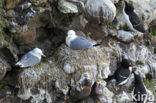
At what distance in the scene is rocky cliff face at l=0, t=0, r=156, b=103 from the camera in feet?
15.0

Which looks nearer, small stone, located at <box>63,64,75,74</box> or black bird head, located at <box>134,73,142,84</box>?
small stone, located at <box>63,64,75,74</box>

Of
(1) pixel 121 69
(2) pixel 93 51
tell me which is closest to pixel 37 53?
(2) pixel 93 51

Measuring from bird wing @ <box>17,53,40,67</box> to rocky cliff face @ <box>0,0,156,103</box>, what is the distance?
17 cm

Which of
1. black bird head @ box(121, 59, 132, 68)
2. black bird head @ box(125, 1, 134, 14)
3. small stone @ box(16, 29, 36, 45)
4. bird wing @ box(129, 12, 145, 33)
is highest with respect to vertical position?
black bird head @ box(125, 1, 134, 14)

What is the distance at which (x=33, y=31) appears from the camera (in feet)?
16.3

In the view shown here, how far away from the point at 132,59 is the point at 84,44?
183 centimetres

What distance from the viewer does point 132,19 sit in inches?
232

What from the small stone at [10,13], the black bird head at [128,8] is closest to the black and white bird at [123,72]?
the black bird head at [128,8]

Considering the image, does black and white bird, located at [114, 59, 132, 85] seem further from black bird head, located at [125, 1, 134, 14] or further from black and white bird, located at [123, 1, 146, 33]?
black bird head, located at [125, 1, 134, 14]

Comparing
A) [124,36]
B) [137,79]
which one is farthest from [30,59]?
[137,79]

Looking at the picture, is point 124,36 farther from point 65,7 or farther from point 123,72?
point 65,7

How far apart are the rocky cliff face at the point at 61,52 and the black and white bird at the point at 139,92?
0.14 m

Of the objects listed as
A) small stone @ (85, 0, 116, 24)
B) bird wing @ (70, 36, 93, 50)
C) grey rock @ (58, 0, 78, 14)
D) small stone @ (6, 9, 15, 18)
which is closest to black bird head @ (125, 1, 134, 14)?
small stone @ (85, 0, 116, 24)

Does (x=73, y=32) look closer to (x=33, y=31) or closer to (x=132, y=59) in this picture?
(x=33, y=31)
